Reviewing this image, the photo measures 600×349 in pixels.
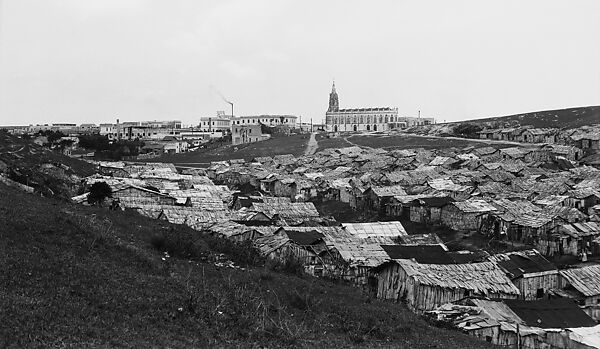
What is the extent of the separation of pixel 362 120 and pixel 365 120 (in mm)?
768

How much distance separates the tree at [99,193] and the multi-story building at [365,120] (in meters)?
112

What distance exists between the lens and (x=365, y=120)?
486 ft

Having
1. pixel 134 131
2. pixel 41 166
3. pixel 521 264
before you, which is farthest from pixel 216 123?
pixel 521 264

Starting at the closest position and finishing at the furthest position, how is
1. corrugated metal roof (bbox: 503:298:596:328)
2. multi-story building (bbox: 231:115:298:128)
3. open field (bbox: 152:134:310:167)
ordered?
corrugated metal roof (bbox: 503:298:596:328) < open field (bbox: 152:134:310:167) < multi-story building (bbox: 231:115:298:128)

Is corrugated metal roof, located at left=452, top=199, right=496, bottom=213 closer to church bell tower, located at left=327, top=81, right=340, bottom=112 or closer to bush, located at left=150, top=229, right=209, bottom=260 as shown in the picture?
bush, located at left=150, top=229, right=209, bottom=260

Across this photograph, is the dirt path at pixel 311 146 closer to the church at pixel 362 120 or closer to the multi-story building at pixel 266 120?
the church at pixel 362 120

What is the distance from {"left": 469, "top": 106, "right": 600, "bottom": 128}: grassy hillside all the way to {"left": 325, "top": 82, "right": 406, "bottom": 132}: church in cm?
3435

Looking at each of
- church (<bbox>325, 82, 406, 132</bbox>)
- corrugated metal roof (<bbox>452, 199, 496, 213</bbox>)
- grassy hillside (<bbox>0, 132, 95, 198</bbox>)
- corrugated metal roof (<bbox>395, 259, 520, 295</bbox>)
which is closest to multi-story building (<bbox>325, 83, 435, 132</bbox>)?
church (<bbox>325, 82, 406, 132</bbox>)

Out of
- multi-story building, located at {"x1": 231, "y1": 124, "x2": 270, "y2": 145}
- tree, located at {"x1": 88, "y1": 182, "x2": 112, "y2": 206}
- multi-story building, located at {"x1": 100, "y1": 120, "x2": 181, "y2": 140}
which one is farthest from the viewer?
multi-story building, located at {"x1": 100, "y1": 120, "x2": 181, "y2": 140}

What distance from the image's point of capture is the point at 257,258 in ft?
62.7

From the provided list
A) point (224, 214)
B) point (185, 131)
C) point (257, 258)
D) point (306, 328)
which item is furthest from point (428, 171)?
point (185, 131)

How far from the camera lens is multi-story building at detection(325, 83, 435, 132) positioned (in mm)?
144500

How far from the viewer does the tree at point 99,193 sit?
32062 mm

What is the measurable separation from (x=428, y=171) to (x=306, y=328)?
1749 inches
